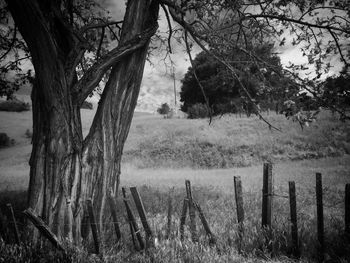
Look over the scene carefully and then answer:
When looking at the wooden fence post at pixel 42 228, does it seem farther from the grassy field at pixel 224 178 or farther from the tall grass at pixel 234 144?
the tall grass at pixel 234 144

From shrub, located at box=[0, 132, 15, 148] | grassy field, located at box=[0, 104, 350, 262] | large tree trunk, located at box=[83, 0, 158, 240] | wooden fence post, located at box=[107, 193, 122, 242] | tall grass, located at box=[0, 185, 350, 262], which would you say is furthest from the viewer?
shrub, located at box=[0, 132, 15, 148]

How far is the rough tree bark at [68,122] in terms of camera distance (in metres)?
4.29

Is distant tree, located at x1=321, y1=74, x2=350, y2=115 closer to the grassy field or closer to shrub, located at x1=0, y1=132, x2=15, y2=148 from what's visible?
the grassy field

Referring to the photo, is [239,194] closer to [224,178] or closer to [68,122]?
[68,122]

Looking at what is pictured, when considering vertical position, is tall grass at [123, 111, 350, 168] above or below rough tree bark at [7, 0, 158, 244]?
below

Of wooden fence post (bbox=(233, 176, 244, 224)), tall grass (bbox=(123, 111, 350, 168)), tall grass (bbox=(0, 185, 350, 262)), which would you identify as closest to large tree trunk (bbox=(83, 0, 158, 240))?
→ tall grass (bbox=(0, 185, 350, 262))

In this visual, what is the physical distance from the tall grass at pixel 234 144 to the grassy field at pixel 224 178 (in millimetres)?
81

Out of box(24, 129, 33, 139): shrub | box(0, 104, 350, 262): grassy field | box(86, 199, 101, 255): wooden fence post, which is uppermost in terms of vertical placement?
box(24, 129, 33, 139): shrub

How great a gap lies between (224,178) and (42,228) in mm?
11184

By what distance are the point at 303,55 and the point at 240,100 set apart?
224 centimetres

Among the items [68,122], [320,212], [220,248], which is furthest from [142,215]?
[320,212]

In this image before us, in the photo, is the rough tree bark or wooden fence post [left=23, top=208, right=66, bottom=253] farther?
the rough tree bark

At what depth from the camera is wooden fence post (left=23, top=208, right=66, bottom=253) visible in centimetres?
370

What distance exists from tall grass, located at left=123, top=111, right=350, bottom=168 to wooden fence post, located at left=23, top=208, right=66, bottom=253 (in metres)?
16.9
